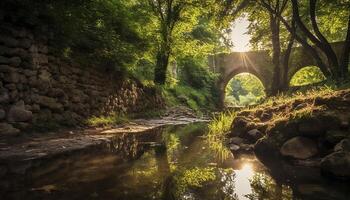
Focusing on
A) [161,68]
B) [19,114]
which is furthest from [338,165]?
[161,68]

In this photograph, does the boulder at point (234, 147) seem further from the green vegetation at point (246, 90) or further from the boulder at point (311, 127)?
the green vegetation at point (246, 90)

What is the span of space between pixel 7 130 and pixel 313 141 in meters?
5.35

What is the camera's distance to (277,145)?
16.1ft

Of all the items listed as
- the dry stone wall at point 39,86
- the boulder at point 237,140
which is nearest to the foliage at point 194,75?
the dry stone wall at point 39,86

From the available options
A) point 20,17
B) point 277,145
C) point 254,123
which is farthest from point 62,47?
point 277,145

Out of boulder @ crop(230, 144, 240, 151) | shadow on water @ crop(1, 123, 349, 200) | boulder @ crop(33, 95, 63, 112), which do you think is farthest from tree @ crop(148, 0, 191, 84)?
shadow on water @ crop(1, 123, 349, 200)

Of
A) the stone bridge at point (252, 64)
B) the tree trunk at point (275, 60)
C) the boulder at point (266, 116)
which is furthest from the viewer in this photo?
the stone bridge at point (252, 64)

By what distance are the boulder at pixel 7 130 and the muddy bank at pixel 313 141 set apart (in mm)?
4165

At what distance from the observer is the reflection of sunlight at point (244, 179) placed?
2827 millimetres

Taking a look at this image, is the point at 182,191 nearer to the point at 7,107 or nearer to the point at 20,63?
the point at 7,107

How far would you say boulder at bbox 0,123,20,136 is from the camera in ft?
18.1

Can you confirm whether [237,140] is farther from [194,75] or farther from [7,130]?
[194,75]

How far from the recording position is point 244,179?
336cm

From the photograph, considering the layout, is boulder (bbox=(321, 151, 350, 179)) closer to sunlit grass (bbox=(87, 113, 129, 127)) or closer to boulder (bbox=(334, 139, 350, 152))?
boulder (bbox=(334, 139, 350, 152))
